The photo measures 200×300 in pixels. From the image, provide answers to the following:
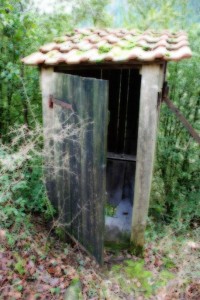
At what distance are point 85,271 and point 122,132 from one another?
309 cm

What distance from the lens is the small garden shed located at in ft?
10.7

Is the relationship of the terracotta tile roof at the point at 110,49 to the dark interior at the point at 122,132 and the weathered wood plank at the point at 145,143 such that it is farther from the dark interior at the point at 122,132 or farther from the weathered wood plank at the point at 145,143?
the dark interior at the point at 122,132

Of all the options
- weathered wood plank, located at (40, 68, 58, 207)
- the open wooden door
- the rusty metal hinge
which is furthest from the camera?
weathered wood plank, located at (40, 68, 58, 207)

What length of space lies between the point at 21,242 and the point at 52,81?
2.14 meters

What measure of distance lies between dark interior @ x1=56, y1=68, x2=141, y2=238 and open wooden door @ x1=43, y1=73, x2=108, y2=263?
1.67 metres

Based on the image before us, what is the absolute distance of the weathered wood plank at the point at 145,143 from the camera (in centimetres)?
360

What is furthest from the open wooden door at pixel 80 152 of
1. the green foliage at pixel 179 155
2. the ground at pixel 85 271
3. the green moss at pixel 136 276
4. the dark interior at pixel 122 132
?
the green foliage at pixel 179 155

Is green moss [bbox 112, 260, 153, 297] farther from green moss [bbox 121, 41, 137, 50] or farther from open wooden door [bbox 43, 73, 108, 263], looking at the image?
green moss [bbox 121, 41, 137, 50]

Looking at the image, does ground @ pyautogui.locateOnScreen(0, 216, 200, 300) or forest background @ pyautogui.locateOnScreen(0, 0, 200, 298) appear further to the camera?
forest background @ pyautogui.locateOnScreen(0, 0, 200, 298)

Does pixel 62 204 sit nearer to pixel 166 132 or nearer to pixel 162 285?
pixel 162 285

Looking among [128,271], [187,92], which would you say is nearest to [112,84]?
[187,92]

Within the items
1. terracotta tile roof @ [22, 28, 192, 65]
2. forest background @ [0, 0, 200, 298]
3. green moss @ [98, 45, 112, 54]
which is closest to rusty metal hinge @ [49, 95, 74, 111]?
forest background @ [0, 0, 200, 298]

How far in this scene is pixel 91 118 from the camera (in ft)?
10.6

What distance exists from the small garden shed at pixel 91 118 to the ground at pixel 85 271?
0.31 meters
